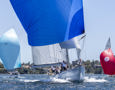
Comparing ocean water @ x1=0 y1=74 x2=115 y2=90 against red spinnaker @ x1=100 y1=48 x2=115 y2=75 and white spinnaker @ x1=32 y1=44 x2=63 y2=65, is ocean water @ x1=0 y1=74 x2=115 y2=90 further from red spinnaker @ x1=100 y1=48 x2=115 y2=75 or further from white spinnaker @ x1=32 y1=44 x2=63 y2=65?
white spinnaker @ x1=32 y1=44 x2=63 y2=65

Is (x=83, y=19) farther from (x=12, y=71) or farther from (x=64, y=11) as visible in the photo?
(x=12, y=71)

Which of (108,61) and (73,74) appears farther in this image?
(108,61)

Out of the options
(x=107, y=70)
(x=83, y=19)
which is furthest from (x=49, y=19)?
(x=107, y=70)

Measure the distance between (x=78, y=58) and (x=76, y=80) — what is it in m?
2.47

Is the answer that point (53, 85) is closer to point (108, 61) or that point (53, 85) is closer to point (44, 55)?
point (44, 55)

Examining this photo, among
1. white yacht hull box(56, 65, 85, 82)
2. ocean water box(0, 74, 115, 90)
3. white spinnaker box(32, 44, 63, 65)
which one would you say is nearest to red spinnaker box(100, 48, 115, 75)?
ocean water box(0, 74, 115, 90)

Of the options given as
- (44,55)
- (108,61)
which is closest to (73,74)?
(108,61)

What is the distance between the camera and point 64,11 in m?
35.0

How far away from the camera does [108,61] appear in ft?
136

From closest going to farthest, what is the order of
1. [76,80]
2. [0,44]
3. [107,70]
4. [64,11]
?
[64,11] < [76,80] < [107,70] < [0,44]

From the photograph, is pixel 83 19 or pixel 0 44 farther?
pixel 0 44

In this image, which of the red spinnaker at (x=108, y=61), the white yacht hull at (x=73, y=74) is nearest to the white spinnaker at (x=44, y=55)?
the white yacht hull at (x=73, y=74)

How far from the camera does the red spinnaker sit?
135 ft

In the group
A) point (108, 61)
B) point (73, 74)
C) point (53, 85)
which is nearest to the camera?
point (53, 85)
